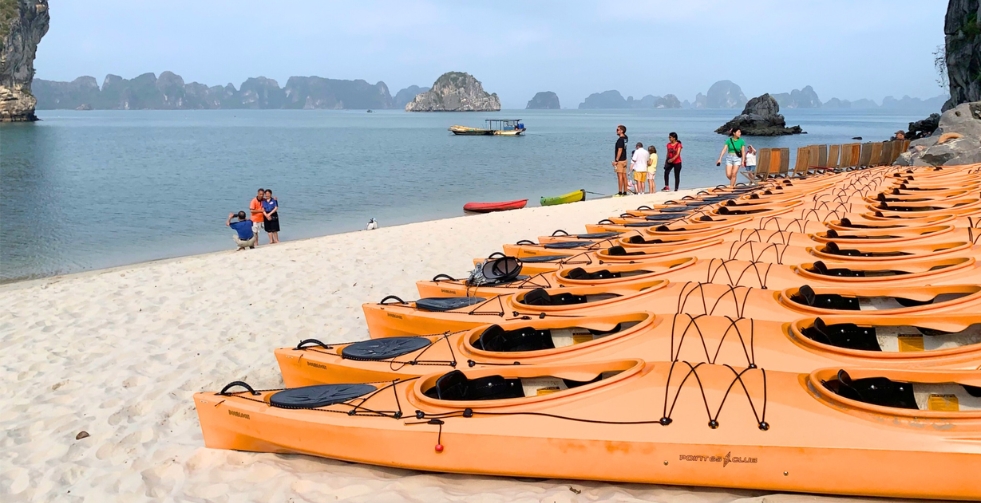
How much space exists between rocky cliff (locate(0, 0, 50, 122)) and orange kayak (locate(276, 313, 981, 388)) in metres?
86.5

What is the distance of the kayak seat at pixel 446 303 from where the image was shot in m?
6.06

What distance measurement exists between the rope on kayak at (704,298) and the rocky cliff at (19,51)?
87.6 meters

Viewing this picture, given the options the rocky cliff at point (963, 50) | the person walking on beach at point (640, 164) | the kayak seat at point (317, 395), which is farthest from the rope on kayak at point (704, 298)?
the rocky cliff at point (963, 50)

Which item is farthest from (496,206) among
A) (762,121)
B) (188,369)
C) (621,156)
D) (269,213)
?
(762,121)

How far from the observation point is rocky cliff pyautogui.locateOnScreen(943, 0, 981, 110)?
35.0m

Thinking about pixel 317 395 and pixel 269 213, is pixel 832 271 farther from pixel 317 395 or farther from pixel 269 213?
pixel 269 213

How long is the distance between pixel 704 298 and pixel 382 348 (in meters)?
2.68

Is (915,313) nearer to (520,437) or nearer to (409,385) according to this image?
(520,437)

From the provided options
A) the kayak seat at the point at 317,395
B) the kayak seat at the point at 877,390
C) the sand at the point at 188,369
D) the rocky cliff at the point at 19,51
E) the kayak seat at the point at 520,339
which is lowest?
the sand at the point at 188,369

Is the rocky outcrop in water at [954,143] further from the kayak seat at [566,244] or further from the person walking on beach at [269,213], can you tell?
the person walking on beach at [269,213]

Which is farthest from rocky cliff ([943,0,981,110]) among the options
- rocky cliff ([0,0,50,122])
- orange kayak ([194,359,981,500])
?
rocky cliff ([0,0,50,122])

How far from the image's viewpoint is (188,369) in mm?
6258

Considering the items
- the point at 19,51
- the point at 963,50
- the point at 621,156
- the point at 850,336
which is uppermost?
the point at 19,51

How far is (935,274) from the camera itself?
5582 mm
